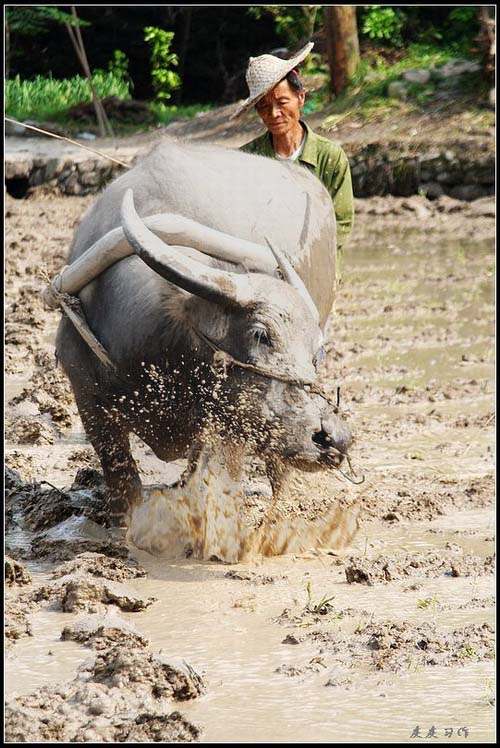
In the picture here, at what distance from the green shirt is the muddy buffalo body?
296 mm

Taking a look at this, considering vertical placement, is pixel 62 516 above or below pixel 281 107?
below

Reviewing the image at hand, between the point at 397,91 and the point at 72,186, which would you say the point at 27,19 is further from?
the point at 397,91

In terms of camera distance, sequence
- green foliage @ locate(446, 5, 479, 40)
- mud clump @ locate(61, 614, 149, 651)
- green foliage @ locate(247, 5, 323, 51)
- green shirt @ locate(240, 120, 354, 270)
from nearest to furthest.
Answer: mud clump @ locate(61, 614, 149, 651)
green shirt @ locate(240, 120, 354, 270)
green foliage @ locate(446, 5, 479, 40)
green foliage @ locate(247, 5, 323, 51)

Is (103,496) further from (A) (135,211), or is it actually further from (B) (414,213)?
(B) (414,213)

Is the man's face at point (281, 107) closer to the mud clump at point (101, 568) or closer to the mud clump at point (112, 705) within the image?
the mud clump at point (101, 568)

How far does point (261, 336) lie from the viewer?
12.5 feet

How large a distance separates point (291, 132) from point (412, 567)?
1875 millimetres

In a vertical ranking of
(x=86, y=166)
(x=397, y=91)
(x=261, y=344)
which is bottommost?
(x=86, y=166)

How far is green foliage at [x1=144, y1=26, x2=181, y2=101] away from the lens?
57.4 feet

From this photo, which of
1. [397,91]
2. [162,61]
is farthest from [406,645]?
[162,61]

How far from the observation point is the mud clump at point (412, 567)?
388 centimetres

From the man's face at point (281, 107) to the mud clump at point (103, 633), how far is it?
2223 millimetres

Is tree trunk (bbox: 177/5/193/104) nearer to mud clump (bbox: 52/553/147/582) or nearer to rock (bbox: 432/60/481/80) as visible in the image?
rock (bbox: 432/60/481/80)

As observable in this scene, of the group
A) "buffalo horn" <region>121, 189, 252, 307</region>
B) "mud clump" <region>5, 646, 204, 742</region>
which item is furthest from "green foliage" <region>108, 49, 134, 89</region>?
"mud clump" <region>5, 646, 204, 742</region>
